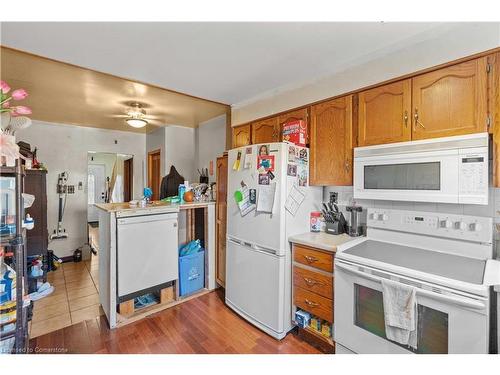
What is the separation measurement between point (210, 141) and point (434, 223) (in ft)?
9.99

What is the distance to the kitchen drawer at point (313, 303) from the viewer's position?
67.2 inches

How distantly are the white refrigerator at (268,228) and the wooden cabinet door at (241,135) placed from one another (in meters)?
0.51

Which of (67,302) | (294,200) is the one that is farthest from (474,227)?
(67,302)

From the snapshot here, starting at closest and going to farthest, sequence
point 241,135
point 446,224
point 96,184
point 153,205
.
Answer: point 446,224, point 153,205, point 241,135, point 96,184

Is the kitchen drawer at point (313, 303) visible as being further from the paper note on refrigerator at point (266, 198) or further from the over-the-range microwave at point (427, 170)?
the over-the-range microwave at point (427, 170)

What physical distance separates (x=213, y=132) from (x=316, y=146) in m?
2.05

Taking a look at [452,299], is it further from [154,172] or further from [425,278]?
[154,172]

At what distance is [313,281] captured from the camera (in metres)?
1.79

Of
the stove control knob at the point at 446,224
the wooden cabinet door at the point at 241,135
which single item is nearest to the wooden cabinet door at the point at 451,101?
the stove control knob at the point at 446,224

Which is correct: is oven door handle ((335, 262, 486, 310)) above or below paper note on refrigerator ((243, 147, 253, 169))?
below

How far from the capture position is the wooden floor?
5.90 feet

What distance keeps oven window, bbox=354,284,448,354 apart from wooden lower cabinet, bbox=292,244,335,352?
0.23 metres

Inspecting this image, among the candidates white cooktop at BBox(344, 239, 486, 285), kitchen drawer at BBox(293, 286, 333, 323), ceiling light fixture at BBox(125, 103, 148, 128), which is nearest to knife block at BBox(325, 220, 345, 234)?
white cooktop at BBox(344, 239, 486, 285)

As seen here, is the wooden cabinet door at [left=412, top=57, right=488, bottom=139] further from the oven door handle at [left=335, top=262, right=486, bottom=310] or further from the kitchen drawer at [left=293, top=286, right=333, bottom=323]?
the kitchen drawer at [left=293, top=286, right=333, bottom=323]
